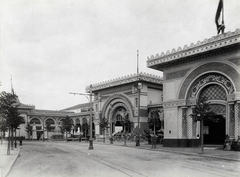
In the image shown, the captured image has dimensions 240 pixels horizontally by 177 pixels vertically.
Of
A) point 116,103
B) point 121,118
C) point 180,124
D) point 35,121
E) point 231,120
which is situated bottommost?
point 35,121

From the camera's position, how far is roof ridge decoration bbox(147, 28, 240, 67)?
2255 centimetres

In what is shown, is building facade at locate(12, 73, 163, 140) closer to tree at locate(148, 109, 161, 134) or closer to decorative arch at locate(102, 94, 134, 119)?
decorative arch at locate(102, 94, 134, 119)

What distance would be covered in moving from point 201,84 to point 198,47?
3.50m

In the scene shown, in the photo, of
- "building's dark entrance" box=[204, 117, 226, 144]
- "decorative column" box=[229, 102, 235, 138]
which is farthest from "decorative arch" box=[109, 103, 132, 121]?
"decorative column" box=[229, 102, 235, 138]

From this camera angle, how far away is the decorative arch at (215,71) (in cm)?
2273

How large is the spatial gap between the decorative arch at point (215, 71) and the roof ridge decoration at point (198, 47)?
162 cm

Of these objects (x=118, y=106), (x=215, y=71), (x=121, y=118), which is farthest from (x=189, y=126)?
(x=118, y=106)

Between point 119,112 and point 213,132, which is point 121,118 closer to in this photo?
point 119,112

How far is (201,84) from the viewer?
84.8ft

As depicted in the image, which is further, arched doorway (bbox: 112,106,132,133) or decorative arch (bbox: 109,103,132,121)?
decorative arch (bbox: 109,103,132,121)

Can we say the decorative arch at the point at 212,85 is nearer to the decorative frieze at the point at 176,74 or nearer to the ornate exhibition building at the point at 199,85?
the ornate exhibition building at the point at 199,85

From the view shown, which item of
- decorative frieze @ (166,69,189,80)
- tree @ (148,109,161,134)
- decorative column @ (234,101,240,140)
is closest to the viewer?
decorative column @ (234,101,240,140)

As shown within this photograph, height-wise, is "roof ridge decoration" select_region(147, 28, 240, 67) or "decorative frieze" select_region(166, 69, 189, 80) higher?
"roof ridge decoration" select_region(147, 28, 240, 67)

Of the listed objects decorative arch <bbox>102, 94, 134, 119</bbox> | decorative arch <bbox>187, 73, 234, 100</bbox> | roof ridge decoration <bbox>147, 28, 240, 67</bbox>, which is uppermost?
roof ridge decoration <bbox>147, 28, 240, 67</bbox>
